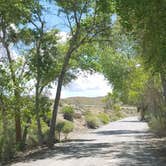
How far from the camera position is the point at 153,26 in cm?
1620

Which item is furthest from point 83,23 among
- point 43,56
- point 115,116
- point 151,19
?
point 115,116

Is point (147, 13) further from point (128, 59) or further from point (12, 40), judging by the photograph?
point (128, 59)

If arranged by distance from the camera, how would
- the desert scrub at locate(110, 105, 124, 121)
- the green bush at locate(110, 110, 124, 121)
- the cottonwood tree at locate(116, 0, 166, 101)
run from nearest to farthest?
the cottonwood tree at locate(116, 0, 166, 101) < the green bush at locate(110, 110, 124, 121) < the desert scrub at locate(110, 105, 124, 121)

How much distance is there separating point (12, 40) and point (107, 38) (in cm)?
715

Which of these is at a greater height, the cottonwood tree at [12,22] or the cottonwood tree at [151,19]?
the cottonwood tree at [12,22]

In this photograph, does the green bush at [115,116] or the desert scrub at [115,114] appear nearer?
the green bush at [115,116]

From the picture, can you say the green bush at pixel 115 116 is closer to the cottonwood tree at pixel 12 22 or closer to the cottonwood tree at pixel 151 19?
the cottonwood tree at pixel 12 22

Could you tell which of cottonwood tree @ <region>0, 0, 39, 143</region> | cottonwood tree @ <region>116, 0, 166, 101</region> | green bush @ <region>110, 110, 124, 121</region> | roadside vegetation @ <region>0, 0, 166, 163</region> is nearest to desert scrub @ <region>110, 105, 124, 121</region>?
green bush @ <region>110, 110, 124, 121</region>

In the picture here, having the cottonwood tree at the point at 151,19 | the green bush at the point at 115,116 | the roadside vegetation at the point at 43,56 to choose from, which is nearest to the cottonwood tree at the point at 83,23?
the roadside vegetation at the point at 43,56

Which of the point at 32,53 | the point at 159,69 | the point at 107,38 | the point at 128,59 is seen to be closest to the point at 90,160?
the point at 159,69

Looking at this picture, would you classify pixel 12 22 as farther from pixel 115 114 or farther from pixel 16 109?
pixel 115 114

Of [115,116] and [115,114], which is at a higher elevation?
[115,114]

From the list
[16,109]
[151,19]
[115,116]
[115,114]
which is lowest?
[16,109]

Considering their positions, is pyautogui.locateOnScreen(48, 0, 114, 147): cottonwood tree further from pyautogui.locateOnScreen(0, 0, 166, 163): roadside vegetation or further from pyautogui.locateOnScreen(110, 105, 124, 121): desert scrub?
pyautogui.locateOnScreen(110, 105, 124, 121): desert scrub
